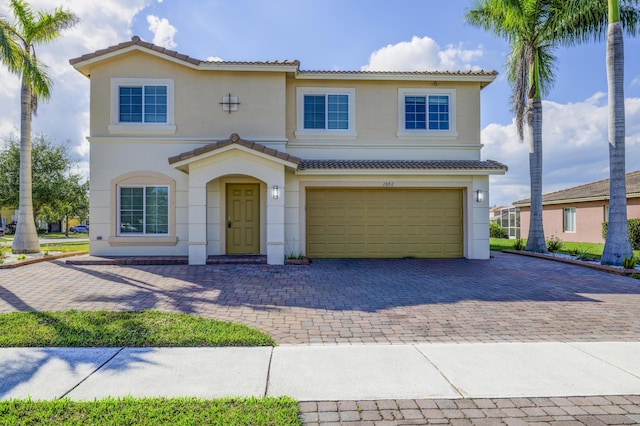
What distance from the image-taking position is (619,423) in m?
3.17

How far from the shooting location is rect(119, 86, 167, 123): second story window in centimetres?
1316

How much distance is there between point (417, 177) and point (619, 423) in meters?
10.6

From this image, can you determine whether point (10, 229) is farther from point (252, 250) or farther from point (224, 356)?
point (224, 356)

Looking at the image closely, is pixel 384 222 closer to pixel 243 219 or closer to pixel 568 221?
pixel 243 219

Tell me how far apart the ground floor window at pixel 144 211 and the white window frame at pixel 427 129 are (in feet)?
28.7

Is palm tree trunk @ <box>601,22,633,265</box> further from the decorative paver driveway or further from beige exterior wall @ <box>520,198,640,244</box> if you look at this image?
beige exterior wall @ <box>520,198,640,244</box>

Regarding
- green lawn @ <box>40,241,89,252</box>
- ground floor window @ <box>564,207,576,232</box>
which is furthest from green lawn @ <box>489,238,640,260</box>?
green lawn @ <box>40,241,89,252</box>

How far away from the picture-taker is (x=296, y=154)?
13.9 metres

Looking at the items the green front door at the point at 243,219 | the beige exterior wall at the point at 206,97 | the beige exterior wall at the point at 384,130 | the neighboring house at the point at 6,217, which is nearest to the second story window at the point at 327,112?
the beige exterior wall at the point at 384,130

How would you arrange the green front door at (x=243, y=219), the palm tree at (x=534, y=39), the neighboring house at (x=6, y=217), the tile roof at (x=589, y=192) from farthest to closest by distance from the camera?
1. the neighboring house at (x=6, y=217)
2. the tile roof at (x=589, y=192)
3. the palm tree at (x=534, y=39)
4. the green front door at (x=243, y=219)

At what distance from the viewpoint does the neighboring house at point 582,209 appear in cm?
2102

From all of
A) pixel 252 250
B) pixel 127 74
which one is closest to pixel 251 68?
pixel 127 74

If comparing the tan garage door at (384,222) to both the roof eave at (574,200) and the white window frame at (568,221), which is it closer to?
the roof eave at (574,200)

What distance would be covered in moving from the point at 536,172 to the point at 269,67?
11.3m
